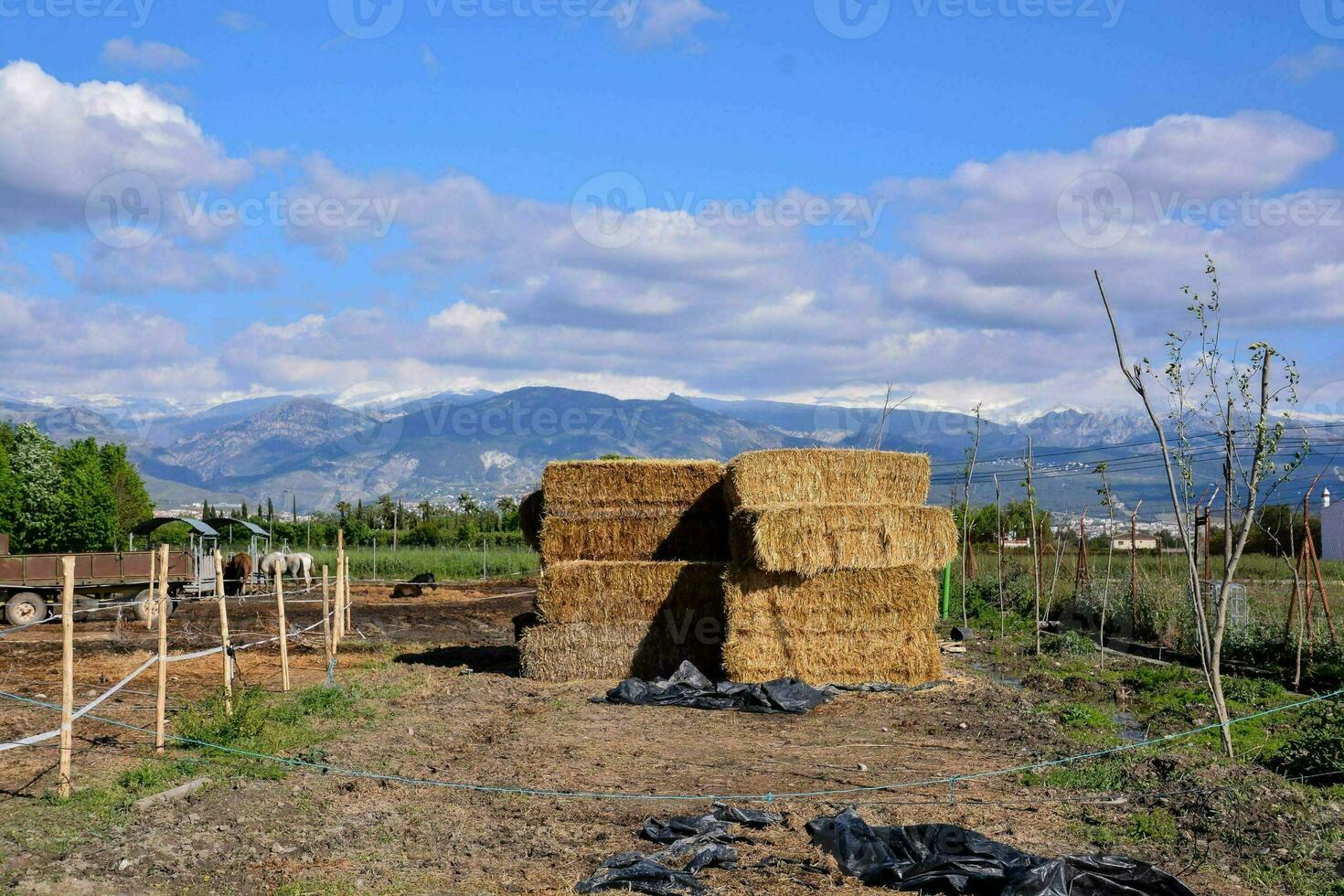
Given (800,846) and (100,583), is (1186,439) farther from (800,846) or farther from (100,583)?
(100,583)

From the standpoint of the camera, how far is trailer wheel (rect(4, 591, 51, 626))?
2345 cm

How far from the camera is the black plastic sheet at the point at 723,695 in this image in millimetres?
12969

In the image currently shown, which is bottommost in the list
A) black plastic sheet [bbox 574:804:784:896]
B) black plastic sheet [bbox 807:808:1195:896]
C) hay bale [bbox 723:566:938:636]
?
black plastic sheet [bbox 574:804:784:896]

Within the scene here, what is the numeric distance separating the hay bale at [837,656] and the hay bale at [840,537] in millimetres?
952

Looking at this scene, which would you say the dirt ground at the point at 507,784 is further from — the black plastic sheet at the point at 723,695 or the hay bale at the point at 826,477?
the hay bale at the point at 826,477

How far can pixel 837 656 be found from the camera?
14430 millimetres

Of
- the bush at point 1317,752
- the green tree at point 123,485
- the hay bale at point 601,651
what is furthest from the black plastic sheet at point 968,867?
the green tree at point 123,485

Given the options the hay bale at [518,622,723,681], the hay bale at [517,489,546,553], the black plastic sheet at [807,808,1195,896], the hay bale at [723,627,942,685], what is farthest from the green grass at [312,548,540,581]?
the black plastic sheet at [807,808,1195,896]

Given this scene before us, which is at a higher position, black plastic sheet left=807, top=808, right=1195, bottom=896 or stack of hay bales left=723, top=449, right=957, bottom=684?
stack of hay bales left=723, top=449, right=957, bottom=684

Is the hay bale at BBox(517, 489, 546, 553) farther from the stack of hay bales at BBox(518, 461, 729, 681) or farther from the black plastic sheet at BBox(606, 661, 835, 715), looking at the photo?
the black plastic sheet at BBox(606, 661, 835, 715)

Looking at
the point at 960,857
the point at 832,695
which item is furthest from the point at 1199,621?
Answer: the point at 832,695

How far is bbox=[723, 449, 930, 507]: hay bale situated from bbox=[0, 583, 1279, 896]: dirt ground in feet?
9.08

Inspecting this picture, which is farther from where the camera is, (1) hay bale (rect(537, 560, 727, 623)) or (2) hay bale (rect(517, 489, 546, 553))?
(2) hay bale (rect(517, 489, 546, 553))

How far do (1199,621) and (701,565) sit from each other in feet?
23.3
